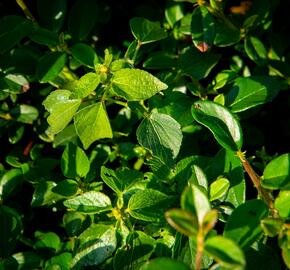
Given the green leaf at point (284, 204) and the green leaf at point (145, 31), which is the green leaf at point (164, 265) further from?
the green leaf at point (145, 31)

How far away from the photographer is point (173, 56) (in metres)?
1.61

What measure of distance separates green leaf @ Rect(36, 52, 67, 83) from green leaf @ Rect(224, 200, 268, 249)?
79 centimetres

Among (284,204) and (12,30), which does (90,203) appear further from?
(12,30)

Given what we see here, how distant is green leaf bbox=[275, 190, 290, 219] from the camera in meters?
1.01

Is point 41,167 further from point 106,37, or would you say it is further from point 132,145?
point 106,37

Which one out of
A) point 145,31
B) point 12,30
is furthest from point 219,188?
point 12,30

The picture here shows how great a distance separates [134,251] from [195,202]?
0.37m

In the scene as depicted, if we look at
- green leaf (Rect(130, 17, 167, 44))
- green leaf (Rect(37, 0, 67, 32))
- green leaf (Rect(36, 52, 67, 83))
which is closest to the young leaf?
green leaf (Rect(36, 52, 67, 83))

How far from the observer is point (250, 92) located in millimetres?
1378

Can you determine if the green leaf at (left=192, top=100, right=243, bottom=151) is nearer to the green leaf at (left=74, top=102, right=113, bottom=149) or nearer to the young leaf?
the green leaf at (left=74, top=102, right=113, bottom=149)

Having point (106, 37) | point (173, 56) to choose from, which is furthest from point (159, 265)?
point (106, 37)

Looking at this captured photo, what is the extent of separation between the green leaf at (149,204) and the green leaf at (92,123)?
0.63 feet

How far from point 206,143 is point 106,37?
0.66 m

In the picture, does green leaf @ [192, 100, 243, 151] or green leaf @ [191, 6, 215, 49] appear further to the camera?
green leaf @ [191, 6, 215, 49]
